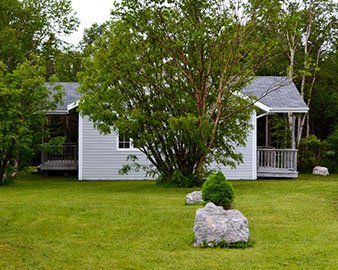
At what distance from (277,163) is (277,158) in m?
0.27

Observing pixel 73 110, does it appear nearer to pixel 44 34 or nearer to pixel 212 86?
pixel 212 86

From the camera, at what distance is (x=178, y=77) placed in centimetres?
1952

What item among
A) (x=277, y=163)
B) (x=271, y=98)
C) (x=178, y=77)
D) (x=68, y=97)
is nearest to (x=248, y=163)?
(x=277, y=163)

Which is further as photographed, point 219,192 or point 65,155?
point 65,155

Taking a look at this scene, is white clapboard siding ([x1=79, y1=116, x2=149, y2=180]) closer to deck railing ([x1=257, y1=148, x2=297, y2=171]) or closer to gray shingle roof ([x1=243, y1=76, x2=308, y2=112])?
deck railing ([x1=257, y1=148, x2=297, y2=171])

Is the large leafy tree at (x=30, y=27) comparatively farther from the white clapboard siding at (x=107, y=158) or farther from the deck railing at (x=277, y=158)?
the deck railing at (x=277, y=158)

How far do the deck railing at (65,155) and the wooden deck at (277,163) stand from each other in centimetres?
739

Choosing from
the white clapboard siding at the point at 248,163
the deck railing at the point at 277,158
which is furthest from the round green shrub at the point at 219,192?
the deck railing at the point at 277,158

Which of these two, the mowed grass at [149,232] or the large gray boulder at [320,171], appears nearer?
the mowed grass at [149,232]

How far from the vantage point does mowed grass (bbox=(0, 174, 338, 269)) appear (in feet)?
27.8

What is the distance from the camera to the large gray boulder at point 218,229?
9383mm

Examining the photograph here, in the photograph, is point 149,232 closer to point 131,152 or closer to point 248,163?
point 131,152

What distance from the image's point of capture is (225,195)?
38.2 feet

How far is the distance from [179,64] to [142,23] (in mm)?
1558
